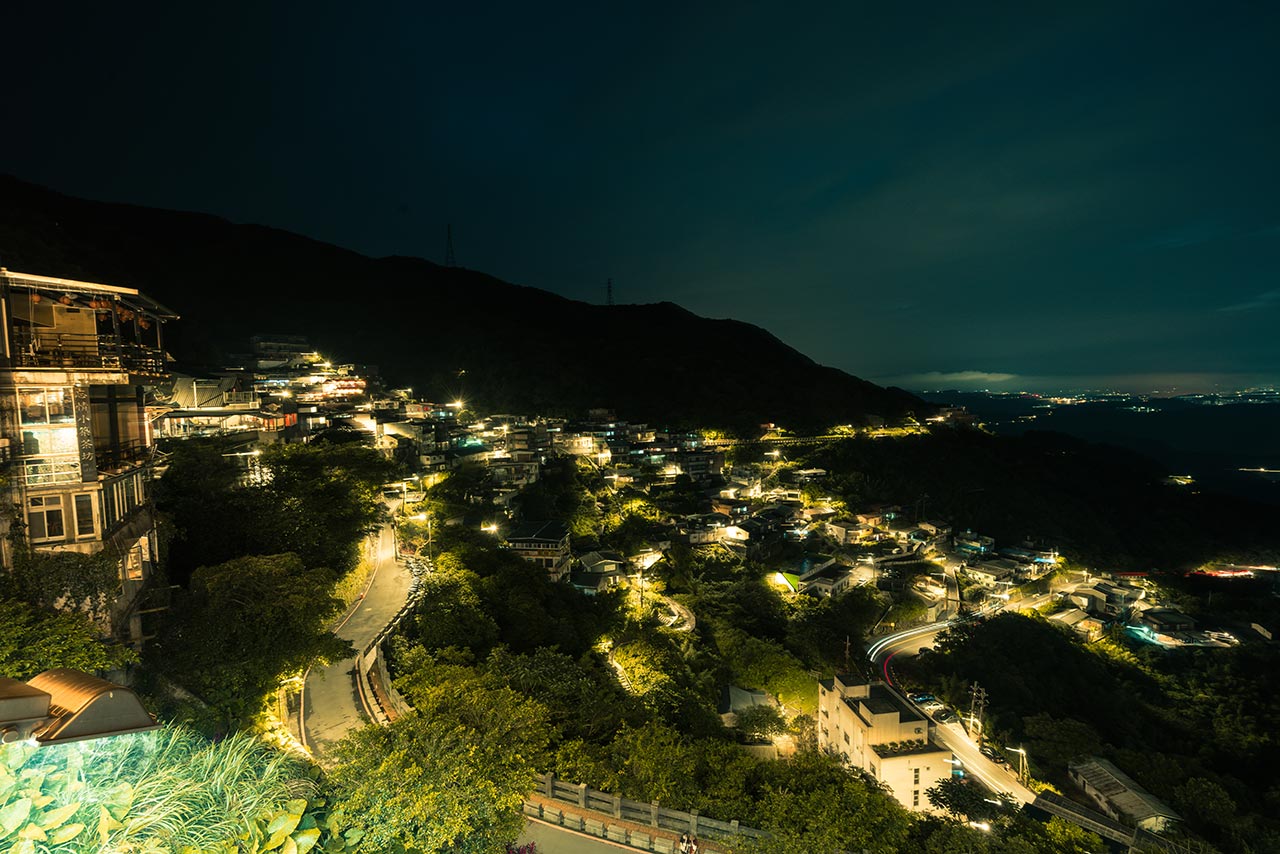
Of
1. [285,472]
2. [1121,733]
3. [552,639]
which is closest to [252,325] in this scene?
[285,472]

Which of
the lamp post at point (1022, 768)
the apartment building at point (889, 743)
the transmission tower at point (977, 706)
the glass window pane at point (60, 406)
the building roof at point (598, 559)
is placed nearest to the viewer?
the glass window pane at point (60, 406)

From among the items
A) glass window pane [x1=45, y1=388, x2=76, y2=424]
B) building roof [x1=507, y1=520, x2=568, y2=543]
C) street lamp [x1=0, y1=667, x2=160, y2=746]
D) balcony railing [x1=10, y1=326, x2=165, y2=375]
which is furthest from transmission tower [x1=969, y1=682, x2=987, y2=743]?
balcony railing [x1=10, y1=326, x2=165, y2=375]

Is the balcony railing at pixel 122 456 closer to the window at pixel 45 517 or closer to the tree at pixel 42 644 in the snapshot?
the window at pixel 45 517

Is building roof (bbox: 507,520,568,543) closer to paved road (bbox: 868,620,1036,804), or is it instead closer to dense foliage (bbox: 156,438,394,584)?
dense foliage (bbox: 156,438,394,584)

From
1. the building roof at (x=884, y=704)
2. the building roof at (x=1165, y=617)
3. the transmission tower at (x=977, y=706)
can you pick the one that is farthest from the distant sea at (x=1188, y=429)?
the building roof at (x=884, y=704)

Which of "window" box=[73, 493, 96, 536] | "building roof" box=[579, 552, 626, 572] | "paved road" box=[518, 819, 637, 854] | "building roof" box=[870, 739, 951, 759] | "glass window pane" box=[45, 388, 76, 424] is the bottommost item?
"building roof" box=[870, 739, 951, 759]

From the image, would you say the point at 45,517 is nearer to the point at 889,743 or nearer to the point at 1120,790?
the point at 889,743
